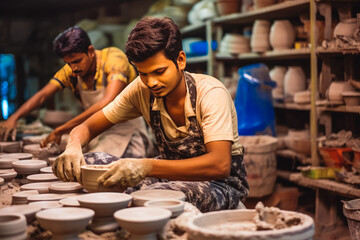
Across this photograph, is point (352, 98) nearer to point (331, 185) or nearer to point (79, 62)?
point (331, 185)

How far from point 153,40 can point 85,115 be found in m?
1.46

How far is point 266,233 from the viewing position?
1652 mm

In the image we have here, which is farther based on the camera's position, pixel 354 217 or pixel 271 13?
pixel 271 13

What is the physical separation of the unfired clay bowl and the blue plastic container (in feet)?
11.2

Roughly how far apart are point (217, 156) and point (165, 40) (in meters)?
0.71

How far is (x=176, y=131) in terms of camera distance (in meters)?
2.76

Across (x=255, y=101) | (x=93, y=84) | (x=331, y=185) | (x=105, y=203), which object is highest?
(x=93, y=84)

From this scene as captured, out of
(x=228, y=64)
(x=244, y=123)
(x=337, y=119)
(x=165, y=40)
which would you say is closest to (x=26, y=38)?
(x=228, y=64)

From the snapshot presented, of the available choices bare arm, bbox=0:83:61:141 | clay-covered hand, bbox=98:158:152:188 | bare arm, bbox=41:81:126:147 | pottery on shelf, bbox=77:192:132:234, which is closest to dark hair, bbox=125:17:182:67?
clay-covered hand, bbox=98:158:152:188

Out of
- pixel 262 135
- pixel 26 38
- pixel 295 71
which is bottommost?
pixel 262 135

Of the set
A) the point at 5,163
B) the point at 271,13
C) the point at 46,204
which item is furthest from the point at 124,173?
the point at 271,13

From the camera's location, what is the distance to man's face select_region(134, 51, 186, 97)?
2.51 metres

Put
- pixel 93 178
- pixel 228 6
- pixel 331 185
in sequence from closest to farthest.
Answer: pixel 93 178
pixel 331 185
pixel 228 6

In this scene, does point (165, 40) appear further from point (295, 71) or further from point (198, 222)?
point (295, 71)
